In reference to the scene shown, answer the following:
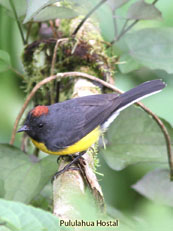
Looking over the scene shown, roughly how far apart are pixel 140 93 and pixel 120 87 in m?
0.81

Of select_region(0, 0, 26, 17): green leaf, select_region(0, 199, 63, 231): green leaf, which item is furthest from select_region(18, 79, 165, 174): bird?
select_region(0, 199, 63, 231): green leaf

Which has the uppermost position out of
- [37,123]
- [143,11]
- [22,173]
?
[143,11]

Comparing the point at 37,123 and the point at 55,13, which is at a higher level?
the point at 55,13

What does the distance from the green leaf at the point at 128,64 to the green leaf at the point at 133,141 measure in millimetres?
413

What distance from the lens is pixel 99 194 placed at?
173 cm

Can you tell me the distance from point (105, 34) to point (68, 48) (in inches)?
25.4

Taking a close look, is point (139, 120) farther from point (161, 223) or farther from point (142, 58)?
point (161, 223)

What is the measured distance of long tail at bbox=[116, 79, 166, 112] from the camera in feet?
8.64

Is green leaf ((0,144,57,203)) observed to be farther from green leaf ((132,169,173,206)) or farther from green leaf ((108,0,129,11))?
green leaf ((108,0,129,11))

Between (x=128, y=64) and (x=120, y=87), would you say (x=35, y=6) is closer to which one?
(x=128, y=64)

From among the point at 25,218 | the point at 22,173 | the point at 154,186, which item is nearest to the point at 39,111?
the point at 22,173

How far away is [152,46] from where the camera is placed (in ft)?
9.60

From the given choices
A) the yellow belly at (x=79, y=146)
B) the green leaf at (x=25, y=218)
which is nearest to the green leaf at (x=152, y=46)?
the yellow belly at (x=79, y=146)

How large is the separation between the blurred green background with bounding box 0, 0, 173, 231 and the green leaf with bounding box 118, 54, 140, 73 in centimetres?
37
